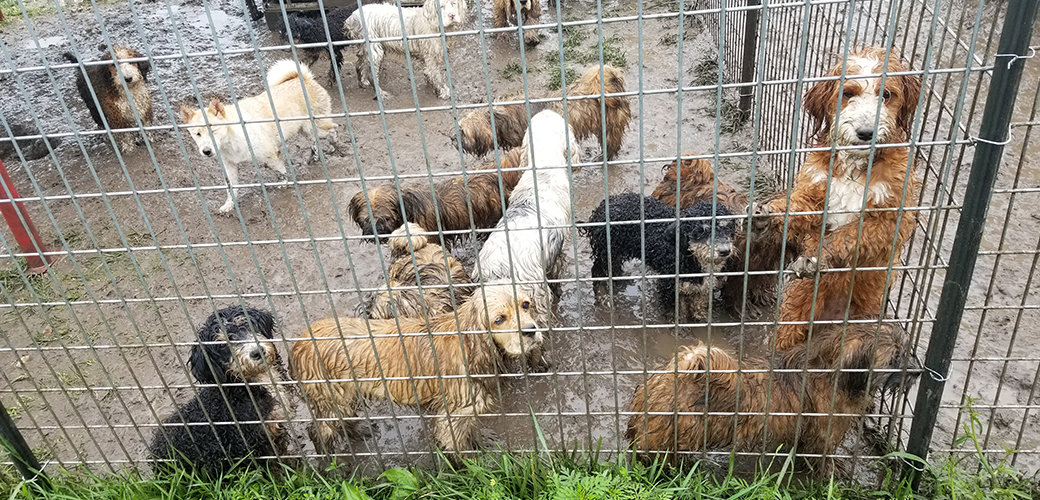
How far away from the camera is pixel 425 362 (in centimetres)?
402

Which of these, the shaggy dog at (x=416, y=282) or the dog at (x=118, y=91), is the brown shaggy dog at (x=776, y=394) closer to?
the shaggy dog at (x=416, y=282)

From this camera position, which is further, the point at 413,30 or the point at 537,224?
the point at 413,30

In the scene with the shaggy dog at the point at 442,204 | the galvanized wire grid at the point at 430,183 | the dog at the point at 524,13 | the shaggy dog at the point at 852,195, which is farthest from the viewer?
the dog at the point at 524,13

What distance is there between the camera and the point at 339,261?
20.4ft

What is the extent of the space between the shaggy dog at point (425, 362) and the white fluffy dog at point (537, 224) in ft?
2.20

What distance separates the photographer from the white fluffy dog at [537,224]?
4.91m

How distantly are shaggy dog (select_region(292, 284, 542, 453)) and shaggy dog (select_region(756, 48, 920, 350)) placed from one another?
4.69 feet

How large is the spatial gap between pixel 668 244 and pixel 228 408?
2767mm

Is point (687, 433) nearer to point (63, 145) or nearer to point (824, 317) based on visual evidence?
point (824, 317)

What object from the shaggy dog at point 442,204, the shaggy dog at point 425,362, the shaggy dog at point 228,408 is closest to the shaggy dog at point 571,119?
the shaggy dog at point 442,204

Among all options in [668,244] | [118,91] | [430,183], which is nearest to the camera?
[430,183]

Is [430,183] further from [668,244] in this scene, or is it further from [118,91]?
[118,91]

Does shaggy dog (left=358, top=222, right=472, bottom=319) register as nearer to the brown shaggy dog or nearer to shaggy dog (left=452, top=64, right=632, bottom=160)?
the brown shaggy dog

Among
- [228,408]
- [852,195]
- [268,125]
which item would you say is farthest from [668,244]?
[268,125]
